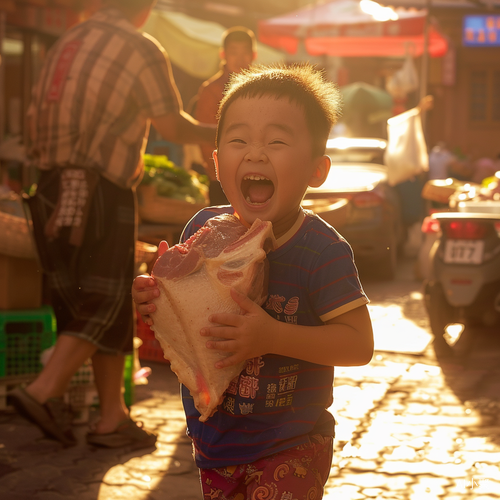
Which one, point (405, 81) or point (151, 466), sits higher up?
point (405, 81)

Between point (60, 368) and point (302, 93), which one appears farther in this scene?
point (60, 368)

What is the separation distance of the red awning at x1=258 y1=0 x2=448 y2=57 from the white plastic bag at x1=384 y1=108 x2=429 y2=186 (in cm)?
575

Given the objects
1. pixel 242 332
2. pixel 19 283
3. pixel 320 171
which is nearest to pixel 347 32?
pixel 19 283

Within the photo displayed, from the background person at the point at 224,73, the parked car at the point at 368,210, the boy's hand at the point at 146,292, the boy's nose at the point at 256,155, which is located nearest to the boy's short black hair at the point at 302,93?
the boy's nose at the point at 256,155

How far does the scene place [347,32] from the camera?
17.3 metres

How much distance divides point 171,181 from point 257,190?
5512mm

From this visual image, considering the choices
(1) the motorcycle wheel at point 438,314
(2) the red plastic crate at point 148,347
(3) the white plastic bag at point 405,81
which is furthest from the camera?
(3) the white plastic bag at point 405,81

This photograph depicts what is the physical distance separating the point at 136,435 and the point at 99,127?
1.66 meters

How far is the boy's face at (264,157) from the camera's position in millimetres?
1998

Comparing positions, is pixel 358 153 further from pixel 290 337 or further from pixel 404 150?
pixel 290 337

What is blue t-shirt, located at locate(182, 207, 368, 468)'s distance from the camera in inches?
82.7

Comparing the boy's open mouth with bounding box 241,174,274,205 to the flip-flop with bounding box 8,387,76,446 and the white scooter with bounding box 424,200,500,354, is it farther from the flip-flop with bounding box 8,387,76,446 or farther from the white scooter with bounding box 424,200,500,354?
the white scooter with bounding box 424,200,500,354

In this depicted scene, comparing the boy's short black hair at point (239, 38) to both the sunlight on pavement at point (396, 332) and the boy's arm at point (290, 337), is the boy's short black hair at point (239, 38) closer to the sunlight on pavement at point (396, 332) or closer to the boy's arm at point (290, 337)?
the sunlight on pavement at point (396, 332)

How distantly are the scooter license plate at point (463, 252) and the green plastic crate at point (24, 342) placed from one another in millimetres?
3358
